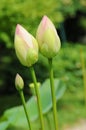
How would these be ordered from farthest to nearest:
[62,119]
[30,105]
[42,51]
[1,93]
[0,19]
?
[1,93] < [62,119] < [0,19] < [30,105] < [42,51]

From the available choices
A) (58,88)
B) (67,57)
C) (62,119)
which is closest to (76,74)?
(67,57)

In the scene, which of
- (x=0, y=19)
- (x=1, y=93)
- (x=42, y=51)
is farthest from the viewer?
(x=1, y=93)

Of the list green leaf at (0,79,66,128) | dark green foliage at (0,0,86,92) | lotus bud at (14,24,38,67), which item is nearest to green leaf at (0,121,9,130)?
green leaf at (0,79,66,128)

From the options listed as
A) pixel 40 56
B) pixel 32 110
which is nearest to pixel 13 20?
pixel 40 56

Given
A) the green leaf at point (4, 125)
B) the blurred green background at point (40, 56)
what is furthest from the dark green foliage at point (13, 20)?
the green leaf at point (4, 125)

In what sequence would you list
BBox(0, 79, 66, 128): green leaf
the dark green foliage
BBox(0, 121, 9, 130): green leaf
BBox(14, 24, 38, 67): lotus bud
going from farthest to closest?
1. the dark green foliage
2. BBox(0, 79, 66, 128): green leaf
3. BBox(0, 121, 9, 130): green leaf
4. BBox(14, 24, 38, 67): lotus bud

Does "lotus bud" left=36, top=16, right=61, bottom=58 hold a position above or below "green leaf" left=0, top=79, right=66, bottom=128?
above

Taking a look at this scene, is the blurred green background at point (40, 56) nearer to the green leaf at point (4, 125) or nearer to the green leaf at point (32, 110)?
the green leaf at point (32, 110)

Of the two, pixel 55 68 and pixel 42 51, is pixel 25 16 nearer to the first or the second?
Answer: pixel 55 68

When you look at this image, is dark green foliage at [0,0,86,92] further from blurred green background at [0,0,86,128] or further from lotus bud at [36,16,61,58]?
lotus bud at [36,16,61,58]
